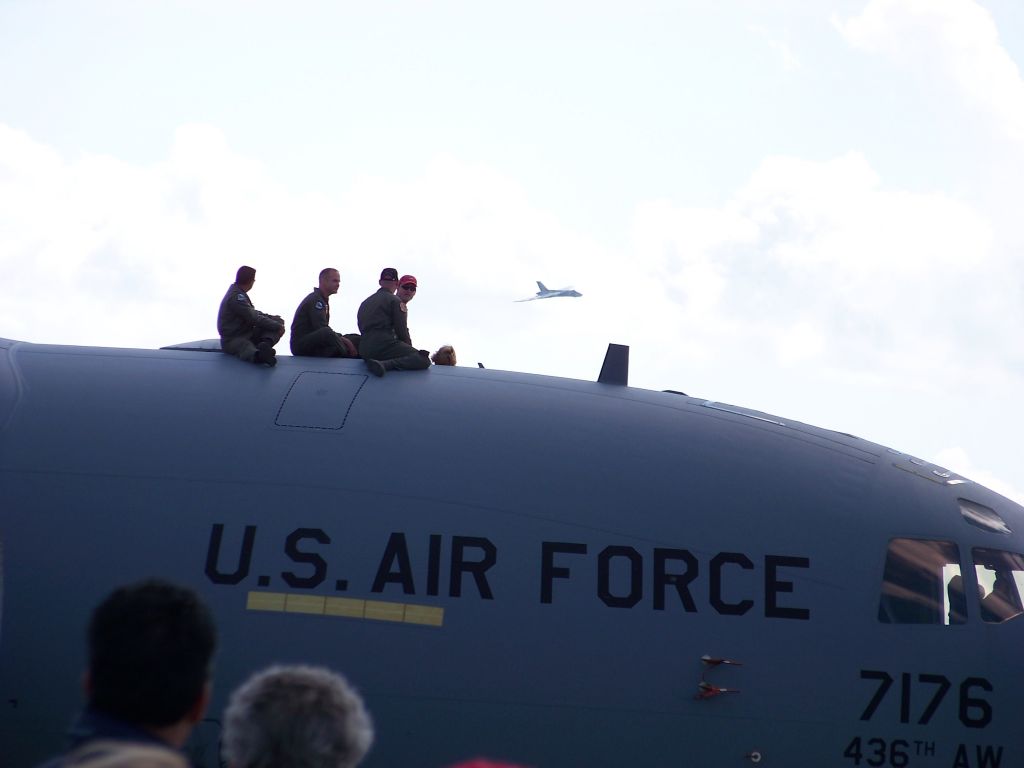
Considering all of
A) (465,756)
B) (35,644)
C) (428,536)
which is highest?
(428,536)

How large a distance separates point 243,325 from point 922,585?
809 centimetres

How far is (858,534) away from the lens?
11898 mm

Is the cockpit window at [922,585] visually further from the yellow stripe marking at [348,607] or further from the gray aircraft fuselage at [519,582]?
the yellow stripe marking at [348,607]

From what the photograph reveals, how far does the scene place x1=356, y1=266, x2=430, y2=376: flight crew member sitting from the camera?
1355 centimetres

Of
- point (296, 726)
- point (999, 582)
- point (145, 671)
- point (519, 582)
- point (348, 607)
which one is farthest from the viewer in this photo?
point (999, 582)

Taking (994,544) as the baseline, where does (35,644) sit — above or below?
below

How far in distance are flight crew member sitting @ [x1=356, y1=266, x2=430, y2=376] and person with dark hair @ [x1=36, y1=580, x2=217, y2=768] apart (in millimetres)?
9280

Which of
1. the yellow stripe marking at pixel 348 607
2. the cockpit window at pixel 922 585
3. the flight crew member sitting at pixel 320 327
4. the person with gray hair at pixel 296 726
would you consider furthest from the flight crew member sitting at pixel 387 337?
the person with gray hair at pixel 296 726

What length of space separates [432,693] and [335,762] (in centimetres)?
685

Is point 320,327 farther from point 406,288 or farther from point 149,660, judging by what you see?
point 149,660

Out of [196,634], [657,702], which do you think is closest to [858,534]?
[657,702]

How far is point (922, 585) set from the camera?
38.6ft

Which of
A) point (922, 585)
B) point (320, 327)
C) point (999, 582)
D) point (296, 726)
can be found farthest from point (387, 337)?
point (296, 726)

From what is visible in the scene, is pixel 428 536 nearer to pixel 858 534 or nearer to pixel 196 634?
pixel 858 534
